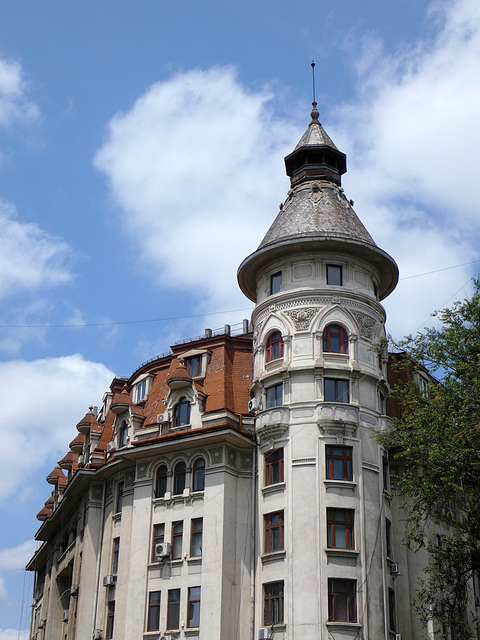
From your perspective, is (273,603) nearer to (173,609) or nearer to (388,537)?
(173,609)

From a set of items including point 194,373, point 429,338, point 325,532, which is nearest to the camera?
point 429,338

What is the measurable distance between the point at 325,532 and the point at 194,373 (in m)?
12.4

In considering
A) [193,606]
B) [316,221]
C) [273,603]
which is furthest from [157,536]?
[316,221]

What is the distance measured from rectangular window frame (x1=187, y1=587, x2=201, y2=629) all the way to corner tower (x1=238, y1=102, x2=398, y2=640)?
3.00 metres

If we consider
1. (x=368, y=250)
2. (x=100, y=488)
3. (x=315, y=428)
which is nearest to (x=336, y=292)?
(x=368, y=250)

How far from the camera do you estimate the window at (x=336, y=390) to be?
1586 inches

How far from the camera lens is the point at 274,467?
131 ft

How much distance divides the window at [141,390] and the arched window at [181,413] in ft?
14.3

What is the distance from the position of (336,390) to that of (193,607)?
464 inches

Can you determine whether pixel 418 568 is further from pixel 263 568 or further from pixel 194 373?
pixel 194 373

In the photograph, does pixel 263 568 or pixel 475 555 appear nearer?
pixel 475 555

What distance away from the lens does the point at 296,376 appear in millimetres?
40531

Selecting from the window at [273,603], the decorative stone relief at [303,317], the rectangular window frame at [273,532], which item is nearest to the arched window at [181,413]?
the rectangular window frame at [273,532]

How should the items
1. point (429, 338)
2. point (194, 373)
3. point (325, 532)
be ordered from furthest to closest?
point (194, 373)
point (325, 532)
point (429, 338)
